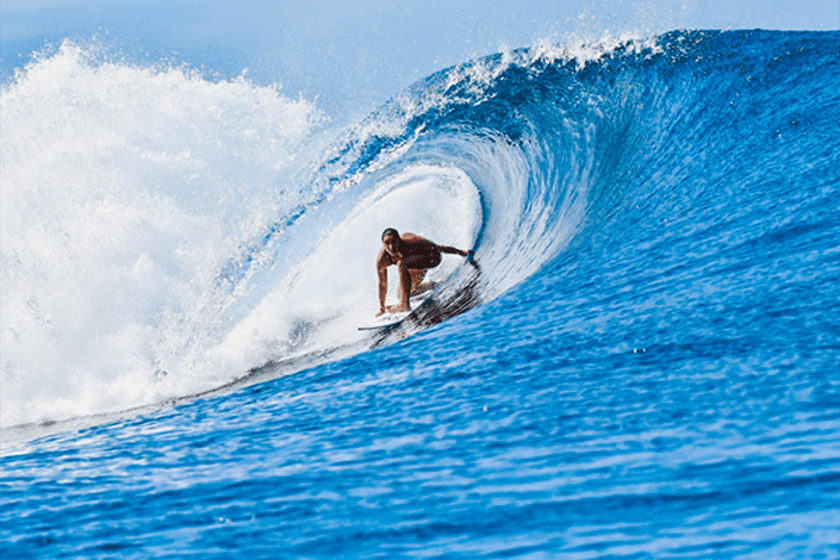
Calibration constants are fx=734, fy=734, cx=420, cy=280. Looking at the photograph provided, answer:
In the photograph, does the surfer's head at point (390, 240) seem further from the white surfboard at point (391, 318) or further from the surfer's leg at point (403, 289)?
the white surfboard at point (391, 318)

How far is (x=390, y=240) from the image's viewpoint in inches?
230

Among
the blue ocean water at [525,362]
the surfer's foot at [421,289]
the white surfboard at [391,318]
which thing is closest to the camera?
the blue ocean water at [525,362]

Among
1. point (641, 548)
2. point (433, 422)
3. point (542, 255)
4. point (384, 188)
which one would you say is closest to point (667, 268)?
point (542, 255)

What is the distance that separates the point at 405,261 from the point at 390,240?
1.20 ft

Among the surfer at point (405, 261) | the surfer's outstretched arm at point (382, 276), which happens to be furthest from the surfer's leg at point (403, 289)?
the surfer's outstretched arm at point (382, 276)

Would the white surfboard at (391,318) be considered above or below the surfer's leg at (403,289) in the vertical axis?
below

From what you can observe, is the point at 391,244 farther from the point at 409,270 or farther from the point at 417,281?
the point at 417,281

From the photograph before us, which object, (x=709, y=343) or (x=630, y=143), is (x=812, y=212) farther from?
(x=630, y=143)

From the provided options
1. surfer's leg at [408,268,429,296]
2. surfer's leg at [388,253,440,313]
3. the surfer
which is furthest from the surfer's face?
surfer's leg at [408,268,429,296]

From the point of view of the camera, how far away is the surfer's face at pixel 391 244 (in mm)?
5848

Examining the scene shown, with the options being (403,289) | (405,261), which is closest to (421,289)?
(405,261)

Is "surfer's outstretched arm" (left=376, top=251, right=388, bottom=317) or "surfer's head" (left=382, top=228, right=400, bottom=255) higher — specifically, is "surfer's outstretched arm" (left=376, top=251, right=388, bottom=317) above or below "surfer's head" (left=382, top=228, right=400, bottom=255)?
below

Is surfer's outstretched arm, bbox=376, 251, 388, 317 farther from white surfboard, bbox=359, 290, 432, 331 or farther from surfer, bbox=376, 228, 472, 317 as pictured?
white surfboard, bbox=359, 290, 432, 331

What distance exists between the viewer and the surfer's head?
19.2ft
